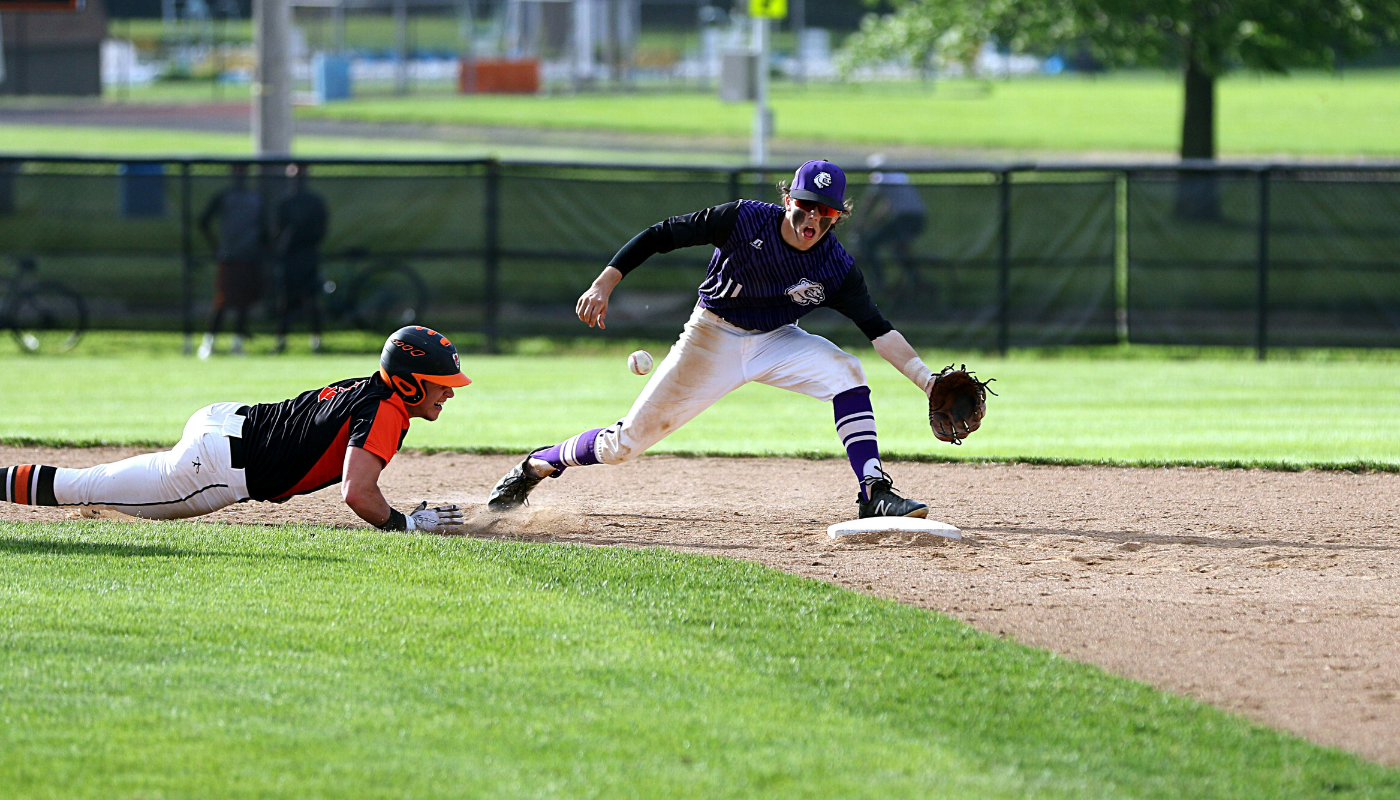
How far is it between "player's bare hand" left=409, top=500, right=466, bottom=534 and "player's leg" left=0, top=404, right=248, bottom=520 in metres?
0.75

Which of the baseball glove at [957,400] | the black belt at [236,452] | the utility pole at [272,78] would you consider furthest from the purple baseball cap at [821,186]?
the utility pole at [272,78]

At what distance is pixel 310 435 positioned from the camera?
649 centimetres

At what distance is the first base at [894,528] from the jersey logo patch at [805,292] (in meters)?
1.02

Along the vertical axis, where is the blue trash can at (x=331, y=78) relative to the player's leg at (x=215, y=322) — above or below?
above

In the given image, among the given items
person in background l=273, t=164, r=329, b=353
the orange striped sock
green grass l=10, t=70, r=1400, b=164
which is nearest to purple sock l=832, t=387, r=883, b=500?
the orange striped sock

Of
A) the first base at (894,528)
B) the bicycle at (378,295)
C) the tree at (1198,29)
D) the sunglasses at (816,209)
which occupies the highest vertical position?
the tree at (1198,29)

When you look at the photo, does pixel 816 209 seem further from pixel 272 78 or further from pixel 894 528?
pixel 272 78

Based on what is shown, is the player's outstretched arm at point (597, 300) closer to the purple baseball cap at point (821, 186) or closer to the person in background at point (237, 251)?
the purple baseball cap at point (821, 186)

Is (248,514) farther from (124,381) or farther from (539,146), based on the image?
(539,146)

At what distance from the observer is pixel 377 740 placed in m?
3.85

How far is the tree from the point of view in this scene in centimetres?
2044

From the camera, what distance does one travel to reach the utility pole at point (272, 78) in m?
16.3

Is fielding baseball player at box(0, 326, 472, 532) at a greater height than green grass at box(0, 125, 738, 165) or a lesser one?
lesser

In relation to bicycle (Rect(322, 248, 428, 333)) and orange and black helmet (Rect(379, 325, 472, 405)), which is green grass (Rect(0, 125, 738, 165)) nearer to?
bicycle (Rect(322, 248, 428, 333))
